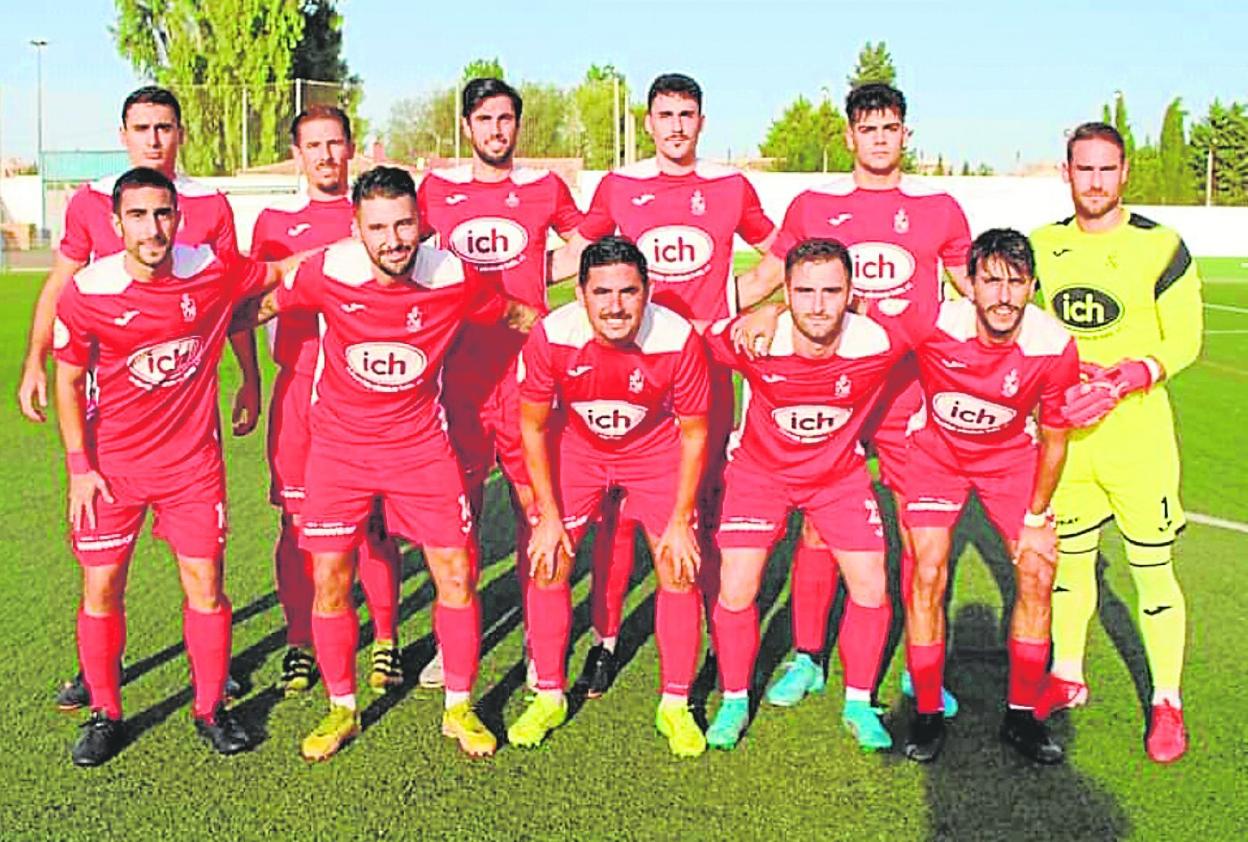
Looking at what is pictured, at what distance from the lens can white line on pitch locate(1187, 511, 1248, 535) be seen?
721cm

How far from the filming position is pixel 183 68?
3925cm

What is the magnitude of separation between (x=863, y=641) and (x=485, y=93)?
234 centimetres

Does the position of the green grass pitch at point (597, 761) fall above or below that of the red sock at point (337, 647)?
below

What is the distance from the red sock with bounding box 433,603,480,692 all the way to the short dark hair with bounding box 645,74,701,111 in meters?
1.90

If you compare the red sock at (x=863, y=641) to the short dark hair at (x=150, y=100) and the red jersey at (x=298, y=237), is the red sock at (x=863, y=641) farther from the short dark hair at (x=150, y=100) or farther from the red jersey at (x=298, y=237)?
the short dark hair at (x=150, y=100)

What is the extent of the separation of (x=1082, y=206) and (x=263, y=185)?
27644 mm

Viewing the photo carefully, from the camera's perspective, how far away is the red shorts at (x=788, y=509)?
14.1 feet

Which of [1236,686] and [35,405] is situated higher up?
[35,405]

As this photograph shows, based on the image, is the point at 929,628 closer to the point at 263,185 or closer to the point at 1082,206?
the point at 1082,206

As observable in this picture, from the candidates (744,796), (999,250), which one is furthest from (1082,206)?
(744,796)

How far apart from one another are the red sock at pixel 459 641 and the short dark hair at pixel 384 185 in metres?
1.34

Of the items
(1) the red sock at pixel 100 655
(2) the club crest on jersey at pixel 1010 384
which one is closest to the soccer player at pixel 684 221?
(2) the club crest on jersey at pixel 1010 384

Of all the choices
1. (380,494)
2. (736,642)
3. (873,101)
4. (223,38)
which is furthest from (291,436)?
(223,38)

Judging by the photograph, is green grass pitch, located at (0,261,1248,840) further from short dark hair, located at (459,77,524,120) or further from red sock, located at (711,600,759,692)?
short dark hair, located at (459,77,524,120)
